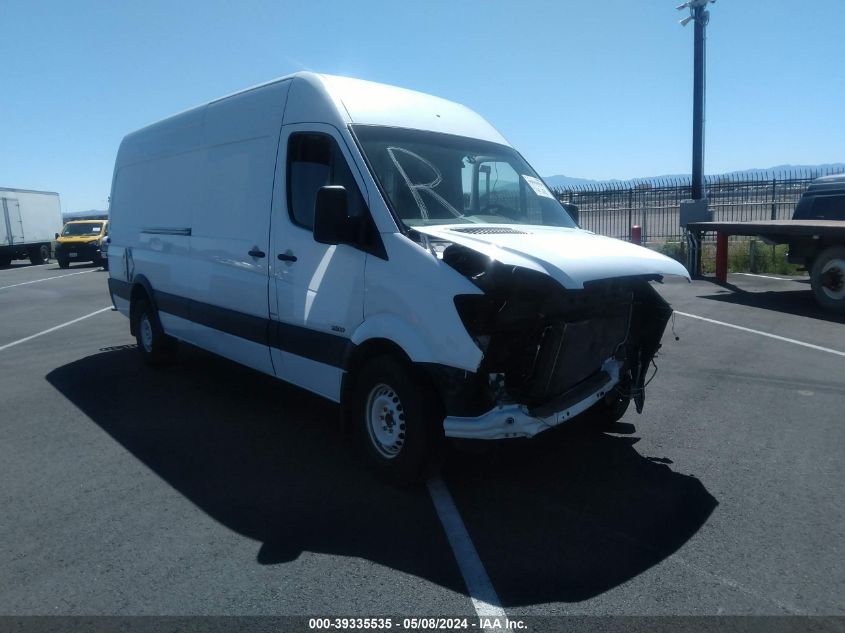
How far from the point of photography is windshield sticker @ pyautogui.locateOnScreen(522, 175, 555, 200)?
223 inches

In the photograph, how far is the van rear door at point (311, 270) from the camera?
15.2ft

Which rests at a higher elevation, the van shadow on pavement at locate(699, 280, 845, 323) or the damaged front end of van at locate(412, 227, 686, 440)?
the damaged front end of van at locate(412, 227, 686, 440)

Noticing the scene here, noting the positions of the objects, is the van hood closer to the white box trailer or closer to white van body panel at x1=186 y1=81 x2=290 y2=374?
white van body panel at x1=186 y1=81 x2=290 y2=374

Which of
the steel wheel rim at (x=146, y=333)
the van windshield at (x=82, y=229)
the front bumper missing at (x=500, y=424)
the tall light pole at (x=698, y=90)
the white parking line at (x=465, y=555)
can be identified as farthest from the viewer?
the van windshield at (x=82, y=229)

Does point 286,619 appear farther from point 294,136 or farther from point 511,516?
point 294,136

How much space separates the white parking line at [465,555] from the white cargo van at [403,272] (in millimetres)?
303


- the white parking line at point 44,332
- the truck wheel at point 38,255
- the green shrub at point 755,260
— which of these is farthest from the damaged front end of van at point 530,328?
the truck wheel at point 38,255

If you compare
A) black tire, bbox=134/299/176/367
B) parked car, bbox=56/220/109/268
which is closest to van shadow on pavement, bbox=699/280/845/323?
black tire, bbox=134/299/176/367

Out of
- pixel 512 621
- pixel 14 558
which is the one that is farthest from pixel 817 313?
pixel 14 558

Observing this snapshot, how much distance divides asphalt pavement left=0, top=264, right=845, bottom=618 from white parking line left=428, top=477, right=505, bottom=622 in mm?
23

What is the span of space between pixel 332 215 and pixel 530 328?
139cm

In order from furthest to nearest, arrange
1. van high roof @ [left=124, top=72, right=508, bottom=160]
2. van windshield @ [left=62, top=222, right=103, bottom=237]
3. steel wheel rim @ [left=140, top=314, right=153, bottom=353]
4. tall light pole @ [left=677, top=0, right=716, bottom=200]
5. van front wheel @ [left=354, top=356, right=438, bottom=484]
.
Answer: van windshield @ [left=62, top=222, right=103, bottom=237], tall light pole @ [left=677, top=0, right=716, bottom=200], steel wheel rim @ [left=140, top=314, right=153, bottom=353], van high roof @ [left=124, top=72, right=508, bottom=160], van front wheel @ [left=354, top=356, right=438, bottom=484]

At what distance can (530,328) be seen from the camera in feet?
13.4

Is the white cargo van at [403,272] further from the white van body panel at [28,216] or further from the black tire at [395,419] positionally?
the white van body panel at [28,216]
